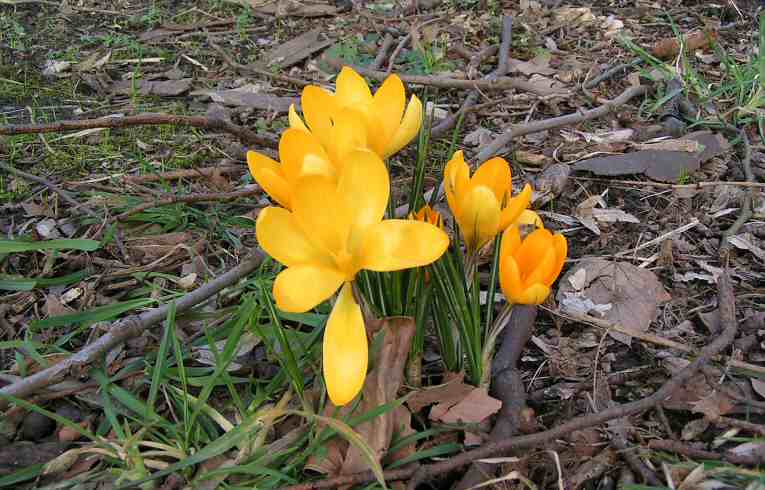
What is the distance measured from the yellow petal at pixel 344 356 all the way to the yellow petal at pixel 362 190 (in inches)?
4.1

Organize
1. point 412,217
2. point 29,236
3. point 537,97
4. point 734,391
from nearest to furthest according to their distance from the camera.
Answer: point 412,217, point 734,391, point 29,236, point 537,97

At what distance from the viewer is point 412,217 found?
40.2 inches

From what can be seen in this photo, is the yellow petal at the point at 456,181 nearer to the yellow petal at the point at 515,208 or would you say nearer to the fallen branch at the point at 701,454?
the yellow petal at the point at 515,208

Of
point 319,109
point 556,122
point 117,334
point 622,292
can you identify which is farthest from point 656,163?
point 117,334

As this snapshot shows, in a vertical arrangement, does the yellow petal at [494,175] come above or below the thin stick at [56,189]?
above

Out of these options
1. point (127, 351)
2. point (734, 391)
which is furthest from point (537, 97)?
point (127, 351)

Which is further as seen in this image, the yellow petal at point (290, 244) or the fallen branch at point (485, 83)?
the fallen branch at point (485, 83)

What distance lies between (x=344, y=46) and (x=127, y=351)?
5.75ft

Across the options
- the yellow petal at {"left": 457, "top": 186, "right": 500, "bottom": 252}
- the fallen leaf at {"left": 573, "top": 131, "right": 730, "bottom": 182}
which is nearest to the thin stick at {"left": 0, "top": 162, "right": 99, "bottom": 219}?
the yellow petal at {"left": 457, "top": 186, "right": 500, "bottom": 252}

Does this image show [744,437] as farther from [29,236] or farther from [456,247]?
[29,236]

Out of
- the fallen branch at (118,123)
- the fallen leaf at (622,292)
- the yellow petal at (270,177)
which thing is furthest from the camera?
the fallen branch at (118,123)

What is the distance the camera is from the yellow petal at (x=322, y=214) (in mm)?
820

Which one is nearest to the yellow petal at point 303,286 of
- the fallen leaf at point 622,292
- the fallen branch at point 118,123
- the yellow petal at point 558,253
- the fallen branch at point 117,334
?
the yellow petal at point 558,253

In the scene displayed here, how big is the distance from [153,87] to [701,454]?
2301 mm
